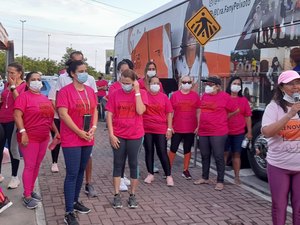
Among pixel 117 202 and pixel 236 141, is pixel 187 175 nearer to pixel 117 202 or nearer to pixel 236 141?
pixel 236 141

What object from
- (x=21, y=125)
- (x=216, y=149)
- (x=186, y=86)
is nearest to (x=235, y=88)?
(x=186, y=86)

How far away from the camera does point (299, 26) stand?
566 centimetres

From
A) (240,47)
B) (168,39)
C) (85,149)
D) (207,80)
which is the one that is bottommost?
(85,149)

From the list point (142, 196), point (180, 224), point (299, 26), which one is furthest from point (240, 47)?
point (180, 224)

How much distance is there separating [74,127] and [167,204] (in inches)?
68.5

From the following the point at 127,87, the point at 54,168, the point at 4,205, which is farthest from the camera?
the point at 54,168

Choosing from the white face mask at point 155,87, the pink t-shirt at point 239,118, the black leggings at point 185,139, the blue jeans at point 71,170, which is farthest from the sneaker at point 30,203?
the pink t-shirt at point 239,118

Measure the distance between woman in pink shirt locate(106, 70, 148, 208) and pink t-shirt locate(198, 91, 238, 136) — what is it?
54.6 inches

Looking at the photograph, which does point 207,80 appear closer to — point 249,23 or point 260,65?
point 260,65

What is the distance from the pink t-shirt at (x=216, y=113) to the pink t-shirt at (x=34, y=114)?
240cm

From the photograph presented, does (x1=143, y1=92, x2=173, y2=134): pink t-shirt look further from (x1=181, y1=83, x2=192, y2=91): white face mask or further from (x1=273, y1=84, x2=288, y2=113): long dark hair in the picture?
(x1=273, y1=84, x2=288, y2=113): long dark hair

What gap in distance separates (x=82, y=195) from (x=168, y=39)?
5951 mm

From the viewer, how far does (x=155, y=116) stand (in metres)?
6.06

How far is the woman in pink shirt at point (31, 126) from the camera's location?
4816 millimetres
